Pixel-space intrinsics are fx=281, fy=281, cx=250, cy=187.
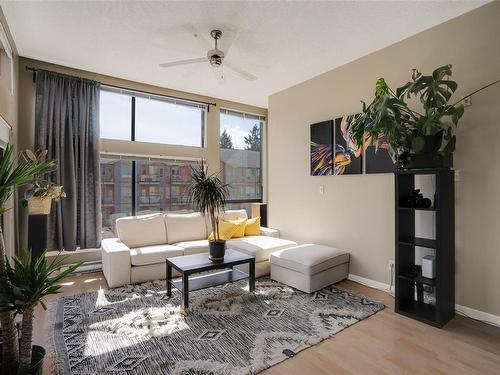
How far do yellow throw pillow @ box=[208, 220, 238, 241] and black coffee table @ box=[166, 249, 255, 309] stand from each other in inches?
34.7

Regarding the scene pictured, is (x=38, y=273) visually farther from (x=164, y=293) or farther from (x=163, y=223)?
(x=163, y=223)

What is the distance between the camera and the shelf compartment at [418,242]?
2581 mm

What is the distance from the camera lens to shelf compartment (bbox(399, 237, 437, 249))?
2.58m

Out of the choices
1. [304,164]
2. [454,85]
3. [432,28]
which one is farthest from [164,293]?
[432,28]

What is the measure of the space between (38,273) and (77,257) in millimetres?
2922

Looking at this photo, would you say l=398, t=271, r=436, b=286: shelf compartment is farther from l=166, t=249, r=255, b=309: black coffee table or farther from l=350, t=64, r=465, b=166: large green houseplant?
l=166, t=249, r=255, b=309: black coffee table

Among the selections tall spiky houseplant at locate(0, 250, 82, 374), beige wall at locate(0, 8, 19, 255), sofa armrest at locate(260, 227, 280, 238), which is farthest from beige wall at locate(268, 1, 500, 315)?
beige wall at locate(0, 8, 19, 255)

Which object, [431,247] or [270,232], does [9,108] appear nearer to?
[270,232]

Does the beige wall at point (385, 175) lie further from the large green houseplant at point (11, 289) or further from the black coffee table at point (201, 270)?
the large green houseplant at point (11, 289)

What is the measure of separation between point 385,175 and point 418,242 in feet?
2.98

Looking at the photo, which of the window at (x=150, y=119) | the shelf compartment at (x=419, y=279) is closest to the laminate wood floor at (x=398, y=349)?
the shelf compartment at (x=419, y=279)

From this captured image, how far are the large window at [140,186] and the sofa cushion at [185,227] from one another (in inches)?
11.3

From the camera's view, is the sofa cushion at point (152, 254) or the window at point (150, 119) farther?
the window at point (150, 119)

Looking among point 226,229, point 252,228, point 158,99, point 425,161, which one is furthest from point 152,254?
point 425,161
